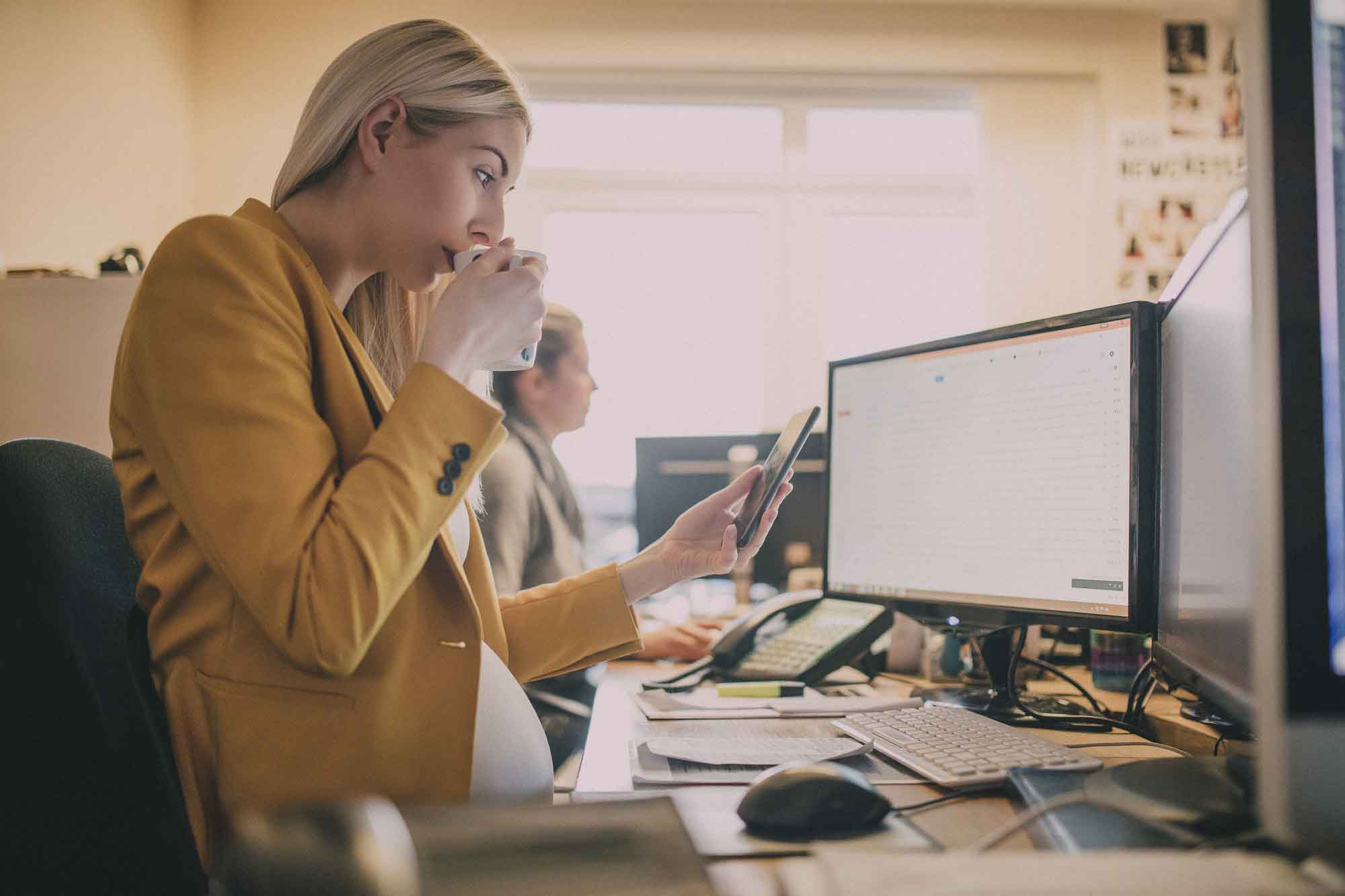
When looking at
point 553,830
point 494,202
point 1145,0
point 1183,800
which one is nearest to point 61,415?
point 494,202

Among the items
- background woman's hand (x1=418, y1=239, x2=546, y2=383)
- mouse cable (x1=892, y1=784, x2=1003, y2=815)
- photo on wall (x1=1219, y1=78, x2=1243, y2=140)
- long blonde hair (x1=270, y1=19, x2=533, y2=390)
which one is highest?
photo on wall (x1=1219, y1=78, x2=1243, y2=140)

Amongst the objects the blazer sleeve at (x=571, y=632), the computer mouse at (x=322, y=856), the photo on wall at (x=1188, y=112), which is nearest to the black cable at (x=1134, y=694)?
the blazer sleeve at (x=571, y=632)

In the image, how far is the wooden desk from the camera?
56cm

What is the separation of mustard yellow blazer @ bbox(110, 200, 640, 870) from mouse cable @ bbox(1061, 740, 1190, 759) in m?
0.57

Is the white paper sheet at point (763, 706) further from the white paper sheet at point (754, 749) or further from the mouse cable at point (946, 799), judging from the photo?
the mouse cable at point (946, 799)

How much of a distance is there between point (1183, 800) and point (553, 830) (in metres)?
0.38

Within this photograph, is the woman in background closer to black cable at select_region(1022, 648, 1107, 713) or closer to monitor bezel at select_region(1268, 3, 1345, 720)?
black cable at select_region(1022, 648, 1107, 713)

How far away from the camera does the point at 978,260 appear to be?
3.79 meters

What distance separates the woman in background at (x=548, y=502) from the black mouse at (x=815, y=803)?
2.93ft

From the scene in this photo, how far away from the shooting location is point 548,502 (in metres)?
1.97

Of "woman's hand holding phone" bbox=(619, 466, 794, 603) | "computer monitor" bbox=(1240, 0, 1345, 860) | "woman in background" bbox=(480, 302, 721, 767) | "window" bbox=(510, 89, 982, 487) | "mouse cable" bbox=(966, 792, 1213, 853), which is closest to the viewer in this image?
"computer monitor" bbox=(1240, 0, 1345, 860)

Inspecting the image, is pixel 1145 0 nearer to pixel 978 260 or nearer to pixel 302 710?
pixel 978 260

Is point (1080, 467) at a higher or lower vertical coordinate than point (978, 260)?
lower

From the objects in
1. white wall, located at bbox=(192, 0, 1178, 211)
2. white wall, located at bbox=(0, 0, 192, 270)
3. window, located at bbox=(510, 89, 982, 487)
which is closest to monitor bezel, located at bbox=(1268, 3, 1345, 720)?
white wall, located at bbox=(0, 0, 192, 270)
